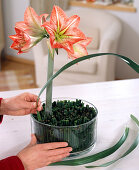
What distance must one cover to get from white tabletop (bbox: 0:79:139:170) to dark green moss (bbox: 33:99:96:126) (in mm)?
126

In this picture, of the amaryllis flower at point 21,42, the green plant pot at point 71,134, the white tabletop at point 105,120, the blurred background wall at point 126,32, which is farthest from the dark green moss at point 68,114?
the blurred background wall at point 126,32

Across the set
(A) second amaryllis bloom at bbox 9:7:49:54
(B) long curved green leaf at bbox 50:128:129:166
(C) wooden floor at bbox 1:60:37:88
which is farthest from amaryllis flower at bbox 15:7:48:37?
(C) wooden floor at bbox 1:60:37:88

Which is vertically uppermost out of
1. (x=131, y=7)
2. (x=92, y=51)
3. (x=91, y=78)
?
(x=131, y=7)

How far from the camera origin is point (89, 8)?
11.5 ft

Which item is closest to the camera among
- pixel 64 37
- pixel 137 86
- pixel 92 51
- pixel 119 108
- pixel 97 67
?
pixel 64 37

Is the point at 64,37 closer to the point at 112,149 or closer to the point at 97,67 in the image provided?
the point at 112,149

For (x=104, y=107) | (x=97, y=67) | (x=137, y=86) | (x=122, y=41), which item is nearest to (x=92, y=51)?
(x=97, y=67)

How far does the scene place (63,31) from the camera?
0.78 metres

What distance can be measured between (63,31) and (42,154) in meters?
0.36

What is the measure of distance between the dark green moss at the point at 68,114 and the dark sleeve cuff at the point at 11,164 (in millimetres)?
140

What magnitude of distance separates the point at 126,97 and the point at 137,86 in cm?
15

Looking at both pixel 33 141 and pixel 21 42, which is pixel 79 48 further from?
pixel 33 141

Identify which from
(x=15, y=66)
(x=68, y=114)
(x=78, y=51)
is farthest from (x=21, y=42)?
(x=15, y=66)

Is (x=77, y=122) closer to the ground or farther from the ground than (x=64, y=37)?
closer to the ground
